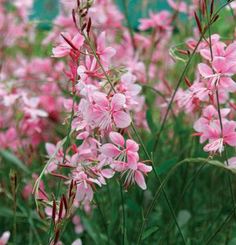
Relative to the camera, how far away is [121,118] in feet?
3.49

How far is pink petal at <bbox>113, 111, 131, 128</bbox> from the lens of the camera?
1.06 metres

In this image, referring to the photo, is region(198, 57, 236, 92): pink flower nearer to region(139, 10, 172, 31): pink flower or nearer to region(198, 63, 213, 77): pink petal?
region(198, 63, 213, 77): pink petal

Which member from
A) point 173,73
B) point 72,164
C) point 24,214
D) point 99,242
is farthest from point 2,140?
point 173,73

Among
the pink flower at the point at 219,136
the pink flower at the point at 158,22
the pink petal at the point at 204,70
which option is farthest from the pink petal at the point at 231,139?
the pink flower at the point at 158,22

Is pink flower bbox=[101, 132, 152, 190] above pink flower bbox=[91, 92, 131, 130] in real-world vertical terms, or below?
below

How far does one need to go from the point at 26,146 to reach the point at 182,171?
0.47m

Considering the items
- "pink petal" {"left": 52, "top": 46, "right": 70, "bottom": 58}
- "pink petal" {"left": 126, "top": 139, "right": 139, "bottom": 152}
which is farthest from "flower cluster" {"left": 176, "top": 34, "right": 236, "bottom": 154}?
"pink petal" {"left": 52, "top": 46, "right": 70, "bottom": 58}

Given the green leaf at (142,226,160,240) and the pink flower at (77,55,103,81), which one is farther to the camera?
the green leaf at (142,226,160,240)

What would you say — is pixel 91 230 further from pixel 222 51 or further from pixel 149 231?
pixel 222 51

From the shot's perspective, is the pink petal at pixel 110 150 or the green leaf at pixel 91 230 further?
the green leaf at pixel 91 230

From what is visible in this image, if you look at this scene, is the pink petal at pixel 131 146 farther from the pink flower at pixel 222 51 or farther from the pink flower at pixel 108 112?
the pink flower at pixel 222 51

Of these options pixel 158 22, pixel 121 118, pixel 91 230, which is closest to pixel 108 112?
pixel 121 118

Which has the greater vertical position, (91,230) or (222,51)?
(222,51)

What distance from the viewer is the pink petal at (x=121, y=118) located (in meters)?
1.06
